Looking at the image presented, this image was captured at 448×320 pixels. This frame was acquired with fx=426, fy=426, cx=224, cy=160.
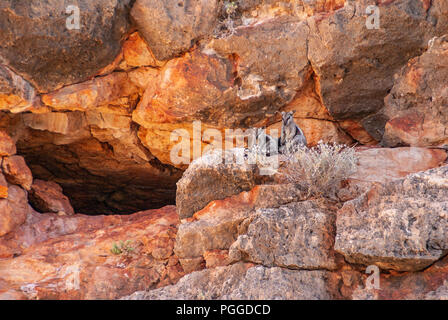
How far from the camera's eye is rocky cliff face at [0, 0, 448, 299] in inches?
162

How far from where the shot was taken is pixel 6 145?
6.45 m

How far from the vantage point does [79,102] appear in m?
6.68

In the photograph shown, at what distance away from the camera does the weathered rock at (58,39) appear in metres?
5.62

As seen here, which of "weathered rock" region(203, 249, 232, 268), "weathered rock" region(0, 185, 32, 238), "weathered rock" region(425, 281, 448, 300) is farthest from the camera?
"weathered rock" region(0, 185, 32, 238)

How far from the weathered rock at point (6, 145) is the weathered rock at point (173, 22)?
2620mm

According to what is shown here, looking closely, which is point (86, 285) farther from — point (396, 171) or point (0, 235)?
point (396, 171)

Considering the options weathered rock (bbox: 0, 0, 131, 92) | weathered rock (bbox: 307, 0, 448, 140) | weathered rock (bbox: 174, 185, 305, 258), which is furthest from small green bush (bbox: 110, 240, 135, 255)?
weathered rock (bbox: 307, 0, 448, 140)

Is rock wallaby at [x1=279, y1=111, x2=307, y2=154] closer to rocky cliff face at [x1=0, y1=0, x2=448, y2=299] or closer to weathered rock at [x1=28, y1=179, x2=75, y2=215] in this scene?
rocky cliff face at [x1=0, y1=0, x2=448, y2=299]

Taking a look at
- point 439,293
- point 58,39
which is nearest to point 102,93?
point 58,39

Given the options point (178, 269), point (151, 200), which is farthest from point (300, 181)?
point (151, 200)

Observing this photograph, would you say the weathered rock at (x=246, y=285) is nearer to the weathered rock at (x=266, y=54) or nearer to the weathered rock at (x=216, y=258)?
the weathered rock at (x=216, y=258)

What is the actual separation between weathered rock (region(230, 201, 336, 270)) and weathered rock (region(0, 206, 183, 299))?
1.12m

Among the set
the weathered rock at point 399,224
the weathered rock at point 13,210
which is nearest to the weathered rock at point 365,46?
the weathered rock at point 399,224

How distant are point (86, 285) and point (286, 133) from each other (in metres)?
3.72
